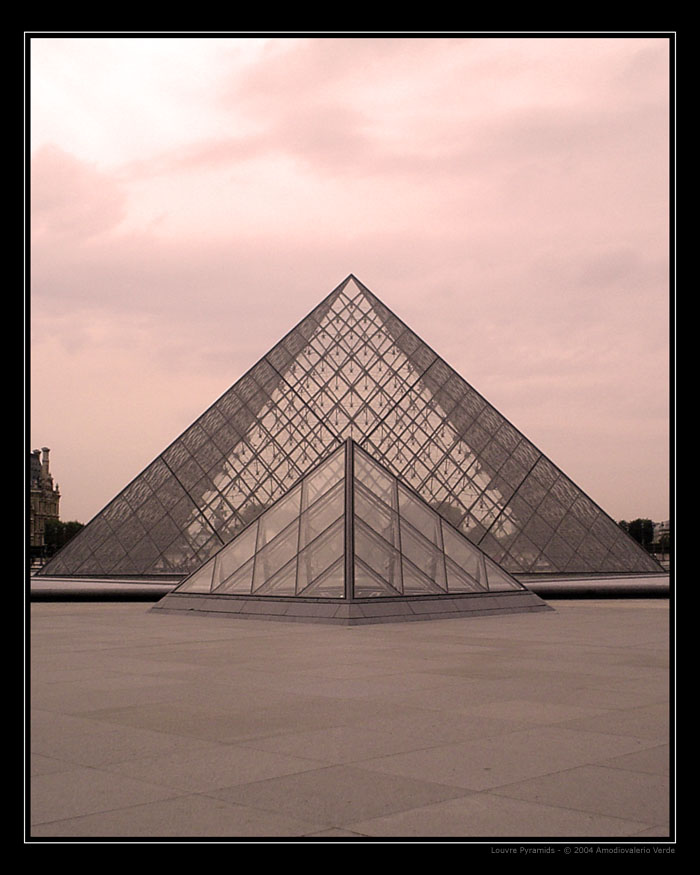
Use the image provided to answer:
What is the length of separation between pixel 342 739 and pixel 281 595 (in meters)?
11.6

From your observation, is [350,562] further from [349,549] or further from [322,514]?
[322,514]

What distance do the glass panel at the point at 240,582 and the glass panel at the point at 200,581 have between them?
384 mm

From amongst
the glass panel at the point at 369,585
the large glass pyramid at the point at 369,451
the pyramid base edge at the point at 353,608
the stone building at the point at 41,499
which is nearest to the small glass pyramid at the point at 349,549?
the glass panel at the point at 369,585

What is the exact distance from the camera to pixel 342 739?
22.5ft

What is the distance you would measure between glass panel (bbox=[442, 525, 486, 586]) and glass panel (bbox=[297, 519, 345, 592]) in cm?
263

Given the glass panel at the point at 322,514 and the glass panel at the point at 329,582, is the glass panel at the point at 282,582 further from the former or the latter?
the glass panel at the point at 322,514

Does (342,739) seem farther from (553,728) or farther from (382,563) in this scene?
(382,563)

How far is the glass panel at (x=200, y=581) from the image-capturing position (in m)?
20.1

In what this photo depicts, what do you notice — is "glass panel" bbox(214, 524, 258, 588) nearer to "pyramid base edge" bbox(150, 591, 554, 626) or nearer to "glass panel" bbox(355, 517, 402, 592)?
"pyramid base edge" bbox(150, 591, 554, 626)

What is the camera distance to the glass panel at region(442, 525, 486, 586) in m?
20.5

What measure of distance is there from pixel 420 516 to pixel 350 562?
345 centimetres
